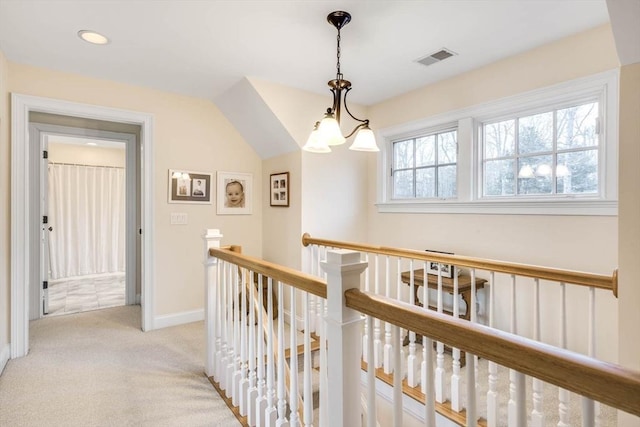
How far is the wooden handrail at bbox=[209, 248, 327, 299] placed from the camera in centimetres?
125

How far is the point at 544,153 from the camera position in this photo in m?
2.53

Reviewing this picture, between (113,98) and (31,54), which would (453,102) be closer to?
(113,98)

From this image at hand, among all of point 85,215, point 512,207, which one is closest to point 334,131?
point 512,207

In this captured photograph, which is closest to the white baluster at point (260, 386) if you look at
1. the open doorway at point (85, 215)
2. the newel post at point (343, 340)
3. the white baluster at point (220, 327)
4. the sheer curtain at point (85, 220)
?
the white baluster at point (220, 327)

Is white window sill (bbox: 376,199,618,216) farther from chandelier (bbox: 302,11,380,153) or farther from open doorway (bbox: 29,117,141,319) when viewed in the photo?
open doorway (bbox: 29,117,141,319)

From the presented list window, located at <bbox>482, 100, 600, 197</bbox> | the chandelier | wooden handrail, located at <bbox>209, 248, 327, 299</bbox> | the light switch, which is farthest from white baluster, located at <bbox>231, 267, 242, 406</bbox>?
window, located at <bbox>482, 100, 600, 197</bbox>

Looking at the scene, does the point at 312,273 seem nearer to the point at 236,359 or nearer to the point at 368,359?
the point at 236,359

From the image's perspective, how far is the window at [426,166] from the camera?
3172mm

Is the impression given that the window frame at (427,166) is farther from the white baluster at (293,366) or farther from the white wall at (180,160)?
the white baluster at (293,366)

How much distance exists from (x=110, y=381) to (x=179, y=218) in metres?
1.61

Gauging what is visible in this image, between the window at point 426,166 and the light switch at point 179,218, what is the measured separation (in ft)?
7.44

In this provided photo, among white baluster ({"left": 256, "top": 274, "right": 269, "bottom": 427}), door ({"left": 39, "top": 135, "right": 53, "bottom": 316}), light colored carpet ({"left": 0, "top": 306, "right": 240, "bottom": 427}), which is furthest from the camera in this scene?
door ({"left": 39, "top": 135, "right": 53, "bottom": 316})

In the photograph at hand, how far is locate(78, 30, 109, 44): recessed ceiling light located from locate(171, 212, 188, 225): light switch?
5.29 ft

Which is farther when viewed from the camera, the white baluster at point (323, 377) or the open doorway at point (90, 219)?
the open doorway at point (90, 219)
